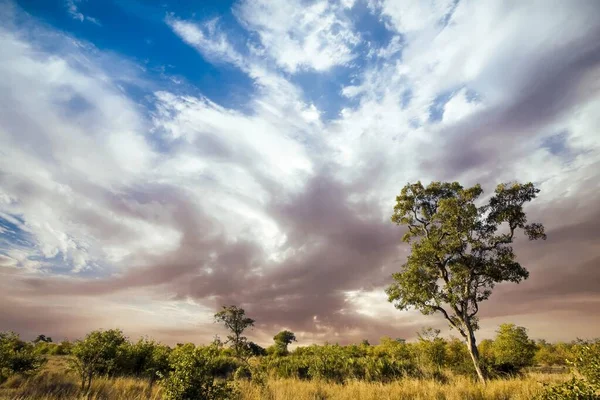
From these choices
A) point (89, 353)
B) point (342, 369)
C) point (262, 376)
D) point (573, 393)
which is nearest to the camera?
point (573, 393)

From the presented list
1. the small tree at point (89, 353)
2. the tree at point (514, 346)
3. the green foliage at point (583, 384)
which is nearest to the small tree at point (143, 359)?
the small tree at point (89, 353)

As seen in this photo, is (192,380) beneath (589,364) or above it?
beneath

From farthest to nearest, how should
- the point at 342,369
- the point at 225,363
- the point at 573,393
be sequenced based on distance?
the point at 225,363 < the point at 342,369 < the point at 573,393

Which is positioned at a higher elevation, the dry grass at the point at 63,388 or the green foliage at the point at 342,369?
the green foliage at the point at 342,369

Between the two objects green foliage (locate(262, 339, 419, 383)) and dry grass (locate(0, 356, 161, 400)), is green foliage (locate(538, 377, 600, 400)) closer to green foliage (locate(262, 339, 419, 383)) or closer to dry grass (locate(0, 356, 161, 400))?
dry grass (locate(0, 356, 161, 400))

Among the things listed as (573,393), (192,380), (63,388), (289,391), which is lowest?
(63,388)

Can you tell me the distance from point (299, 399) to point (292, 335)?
305 feet

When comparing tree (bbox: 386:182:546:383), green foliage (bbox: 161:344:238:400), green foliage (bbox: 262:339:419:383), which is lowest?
green foliage (bbox: 262:339:419:383)

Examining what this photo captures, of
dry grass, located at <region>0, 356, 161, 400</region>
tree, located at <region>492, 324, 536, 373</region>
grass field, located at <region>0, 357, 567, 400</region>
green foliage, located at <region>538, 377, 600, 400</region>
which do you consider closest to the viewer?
green foliage, located at <region>538, 377, 600, 400</region>

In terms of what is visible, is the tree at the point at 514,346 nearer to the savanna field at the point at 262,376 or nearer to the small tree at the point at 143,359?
the savanna field at the point at 262,376

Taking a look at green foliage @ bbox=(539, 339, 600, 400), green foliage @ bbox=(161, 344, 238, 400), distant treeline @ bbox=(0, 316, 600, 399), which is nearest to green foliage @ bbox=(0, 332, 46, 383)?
distant treeline @ bbox=(0, 316, 600, 399)

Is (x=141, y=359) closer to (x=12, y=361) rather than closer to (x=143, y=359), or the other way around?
(x=143, y=359)

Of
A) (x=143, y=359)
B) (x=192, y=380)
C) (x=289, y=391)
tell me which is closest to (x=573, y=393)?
(x=192, y=380)

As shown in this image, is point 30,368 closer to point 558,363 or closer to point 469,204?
point 469,204
